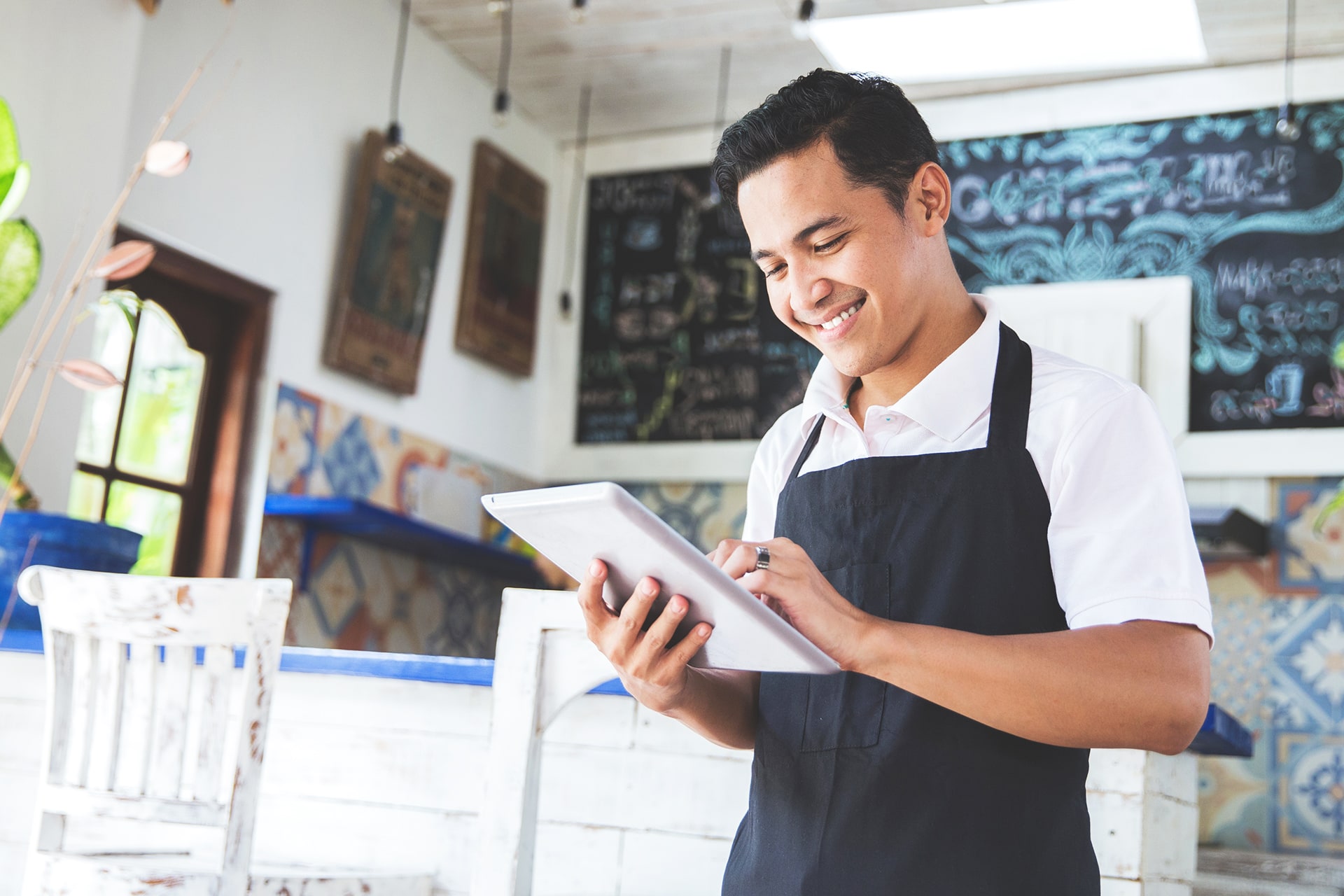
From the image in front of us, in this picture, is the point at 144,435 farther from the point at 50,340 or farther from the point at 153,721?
the point at 153,721

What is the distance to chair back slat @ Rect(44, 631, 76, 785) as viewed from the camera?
2.13m

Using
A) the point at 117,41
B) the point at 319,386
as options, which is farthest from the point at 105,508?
the point at 117,41

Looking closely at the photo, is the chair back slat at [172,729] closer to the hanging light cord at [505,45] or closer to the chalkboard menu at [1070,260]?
the chalkboard menu at [1070,260]

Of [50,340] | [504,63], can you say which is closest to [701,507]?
[504,63]

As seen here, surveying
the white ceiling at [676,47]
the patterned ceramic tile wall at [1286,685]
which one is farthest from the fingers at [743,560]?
the patterned ceramic tile wall at [1286,685]

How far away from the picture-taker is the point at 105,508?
401 centimetres

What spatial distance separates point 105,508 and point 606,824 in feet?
7.83

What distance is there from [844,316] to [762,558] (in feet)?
1.07

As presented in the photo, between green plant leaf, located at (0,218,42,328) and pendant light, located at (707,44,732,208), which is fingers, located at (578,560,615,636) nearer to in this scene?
green plant leaf, located at (0,218,42,328)

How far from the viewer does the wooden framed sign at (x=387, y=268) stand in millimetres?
4742

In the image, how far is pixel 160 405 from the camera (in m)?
4.24

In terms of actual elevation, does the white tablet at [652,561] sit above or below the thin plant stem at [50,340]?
below

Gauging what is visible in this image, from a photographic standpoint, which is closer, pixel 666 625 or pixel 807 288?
pixel 666 625

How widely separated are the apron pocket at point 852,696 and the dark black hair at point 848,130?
0.37 metres
